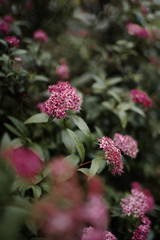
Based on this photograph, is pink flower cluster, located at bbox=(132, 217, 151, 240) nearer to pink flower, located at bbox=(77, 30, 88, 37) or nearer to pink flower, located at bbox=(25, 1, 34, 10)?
pink flower, located at bbox=(77, 30, 88, 37)

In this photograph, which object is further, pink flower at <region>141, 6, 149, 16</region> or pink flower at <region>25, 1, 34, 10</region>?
pink flower at <region>25, 1, 34, 10</region>

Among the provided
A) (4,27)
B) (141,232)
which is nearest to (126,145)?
(141,232)

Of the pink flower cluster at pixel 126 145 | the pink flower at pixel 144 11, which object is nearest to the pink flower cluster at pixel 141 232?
the pink flower cluster at pixel 126 145

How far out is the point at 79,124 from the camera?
1551mm

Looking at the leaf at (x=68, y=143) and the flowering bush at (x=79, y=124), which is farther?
the leaf at (x=68, y=143)

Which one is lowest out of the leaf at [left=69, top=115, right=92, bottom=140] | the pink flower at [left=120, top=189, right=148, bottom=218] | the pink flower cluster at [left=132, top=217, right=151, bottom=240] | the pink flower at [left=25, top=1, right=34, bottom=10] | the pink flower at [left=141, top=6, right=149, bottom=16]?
the pink flower cluster at [left=132, top=217, right=151, bottom=240]

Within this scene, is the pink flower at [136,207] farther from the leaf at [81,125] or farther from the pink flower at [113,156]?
the leaf at [81,125]

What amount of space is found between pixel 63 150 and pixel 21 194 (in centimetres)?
94

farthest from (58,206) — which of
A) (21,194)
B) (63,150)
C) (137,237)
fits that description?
(63,150)

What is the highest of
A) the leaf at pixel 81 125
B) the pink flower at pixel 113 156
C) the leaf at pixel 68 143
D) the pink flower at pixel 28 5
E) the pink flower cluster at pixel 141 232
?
the pink flower at pixel 28 5

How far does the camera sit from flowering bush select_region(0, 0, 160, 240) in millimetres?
957

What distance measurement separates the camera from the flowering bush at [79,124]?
0.96 metres

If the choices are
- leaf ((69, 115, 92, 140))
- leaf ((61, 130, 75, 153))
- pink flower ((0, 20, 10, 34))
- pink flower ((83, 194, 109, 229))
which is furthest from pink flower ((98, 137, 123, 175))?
pink flower ((0, 20, 10, 34))

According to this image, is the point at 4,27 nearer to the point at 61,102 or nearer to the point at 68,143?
the point at 61,102
